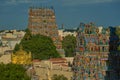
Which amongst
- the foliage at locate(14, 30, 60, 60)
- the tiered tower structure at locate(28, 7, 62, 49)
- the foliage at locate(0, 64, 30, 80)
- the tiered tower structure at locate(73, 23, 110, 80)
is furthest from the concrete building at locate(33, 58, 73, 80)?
the tiered tower structure at locate(28, 7, 62, 49)

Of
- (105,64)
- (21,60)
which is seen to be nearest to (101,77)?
(105,64)

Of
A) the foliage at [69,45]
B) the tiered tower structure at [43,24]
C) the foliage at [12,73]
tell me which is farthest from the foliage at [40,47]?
the foliage at [12,73]

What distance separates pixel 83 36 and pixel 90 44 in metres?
1.53

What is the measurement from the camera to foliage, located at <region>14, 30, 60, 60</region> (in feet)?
380

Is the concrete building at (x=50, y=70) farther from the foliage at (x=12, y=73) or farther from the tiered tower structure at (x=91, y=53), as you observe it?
the tiered tower structure at (x=91, y=53)

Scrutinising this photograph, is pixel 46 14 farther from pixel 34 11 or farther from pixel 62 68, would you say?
pixel 62 68

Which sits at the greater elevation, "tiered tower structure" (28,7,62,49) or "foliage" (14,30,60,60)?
"tiered tower structure" (28,7,62,49)

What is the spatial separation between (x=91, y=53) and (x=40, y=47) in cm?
4779

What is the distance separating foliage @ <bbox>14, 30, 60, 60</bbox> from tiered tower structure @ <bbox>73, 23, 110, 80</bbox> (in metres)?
40.6

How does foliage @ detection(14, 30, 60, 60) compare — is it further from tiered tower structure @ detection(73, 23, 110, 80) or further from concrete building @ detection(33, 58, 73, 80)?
tiered tower structure @ detection(73, 23, 110, 80)

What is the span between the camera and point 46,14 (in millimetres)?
134500

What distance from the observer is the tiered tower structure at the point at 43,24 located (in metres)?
132

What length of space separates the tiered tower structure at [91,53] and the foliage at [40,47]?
40.6m

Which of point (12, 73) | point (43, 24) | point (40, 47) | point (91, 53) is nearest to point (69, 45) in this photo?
point (43, 24)
